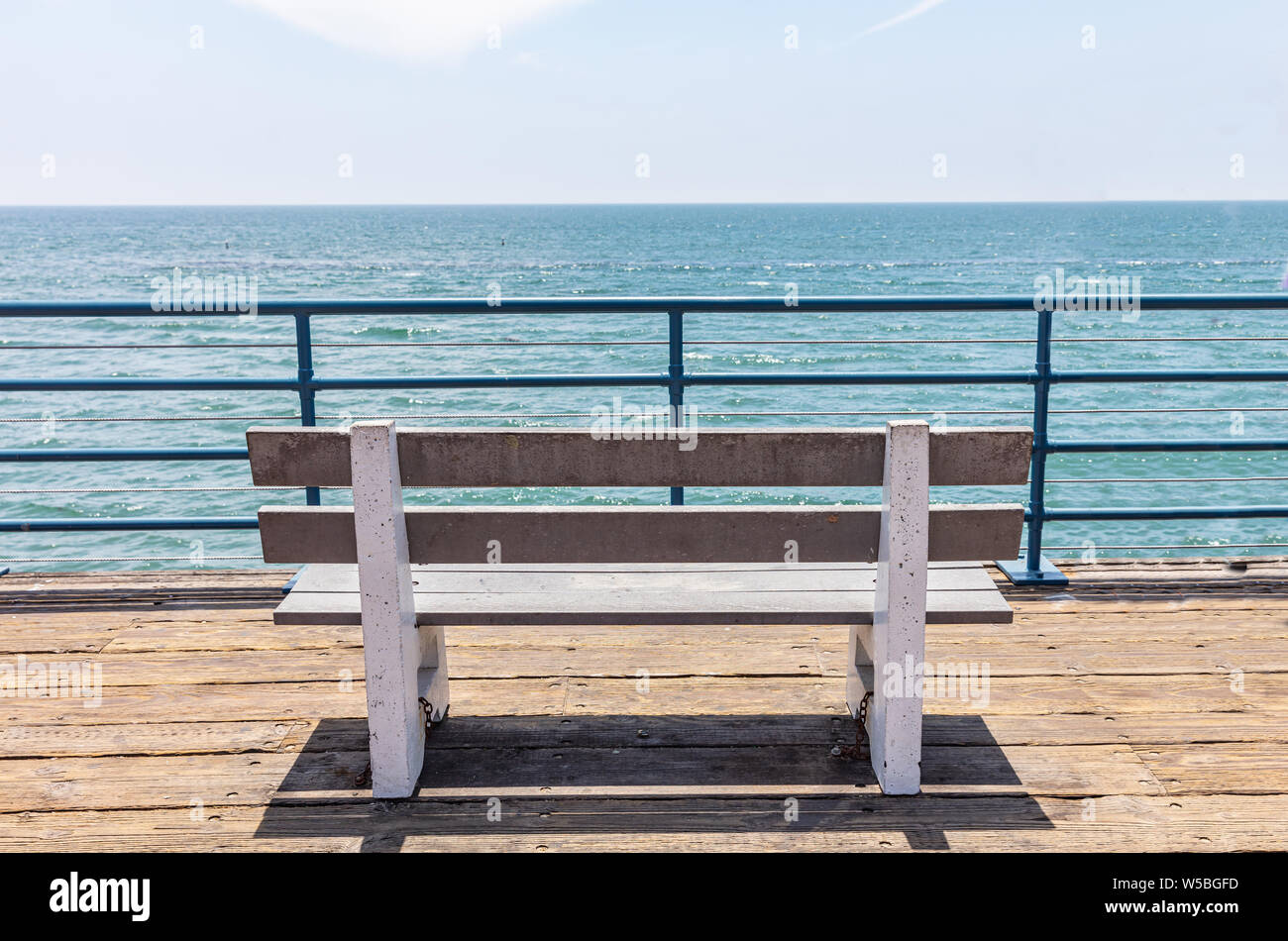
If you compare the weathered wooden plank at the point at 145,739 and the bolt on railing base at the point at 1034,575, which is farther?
the bolt on railing base at the point at 1034,575

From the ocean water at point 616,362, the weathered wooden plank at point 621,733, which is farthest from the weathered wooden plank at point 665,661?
the ocean water at point 616,362

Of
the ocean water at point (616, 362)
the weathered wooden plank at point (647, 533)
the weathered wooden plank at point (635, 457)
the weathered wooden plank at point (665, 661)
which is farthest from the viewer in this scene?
the ocean water at point (616, 362)

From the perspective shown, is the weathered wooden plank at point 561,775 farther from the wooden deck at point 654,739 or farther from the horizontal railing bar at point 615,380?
the horizontal railing bar at point 615,380

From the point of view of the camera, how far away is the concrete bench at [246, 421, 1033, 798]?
2.53 metres

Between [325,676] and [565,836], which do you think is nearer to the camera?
[565,836]

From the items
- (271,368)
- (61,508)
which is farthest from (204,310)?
(271,368)

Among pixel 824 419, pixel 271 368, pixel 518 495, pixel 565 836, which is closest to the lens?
pixel 565 836

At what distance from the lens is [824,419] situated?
19.2 meters

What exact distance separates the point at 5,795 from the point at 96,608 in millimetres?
1568

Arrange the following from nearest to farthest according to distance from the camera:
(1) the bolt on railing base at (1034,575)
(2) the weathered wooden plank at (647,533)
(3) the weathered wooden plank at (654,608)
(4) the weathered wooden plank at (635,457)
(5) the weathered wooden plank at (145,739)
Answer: (4) the weathered wooden plank at (635,457) < (2) the weathered wooden plank at (647,533) < (3) the weathered wooden plank at (654,608) < (5) the weathered wooden plank at (145,739) < (1) the bolt on railing base at (1034,575)

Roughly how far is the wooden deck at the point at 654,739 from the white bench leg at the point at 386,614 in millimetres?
118

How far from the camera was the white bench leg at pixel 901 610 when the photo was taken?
8.45 ft
